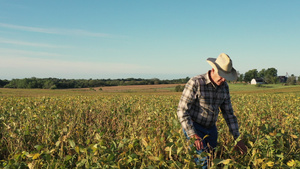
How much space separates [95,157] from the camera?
2.48m

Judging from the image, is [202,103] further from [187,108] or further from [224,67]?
[224,67]

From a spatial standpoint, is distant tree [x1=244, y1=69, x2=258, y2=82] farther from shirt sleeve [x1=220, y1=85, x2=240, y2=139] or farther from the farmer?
the farmer

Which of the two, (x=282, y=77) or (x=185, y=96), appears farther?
(x=282, y=77)

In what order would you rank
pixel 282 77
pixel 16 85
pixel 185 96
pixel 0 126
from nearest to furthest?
pixel 185 96 → pixel 0 126 → pixel 16 85 → pixel 282 77

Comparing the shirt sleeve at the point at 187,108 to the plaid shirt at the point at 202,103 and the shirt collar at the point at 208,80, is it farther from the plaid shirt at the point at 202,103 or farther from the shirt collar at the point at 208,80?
the shirt collar at the point at 208,80

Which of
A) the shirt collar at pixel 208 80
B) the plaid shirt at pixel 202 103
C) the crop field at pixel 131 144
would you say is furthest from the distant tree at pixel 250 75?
the shirt collar at pixel 208 80

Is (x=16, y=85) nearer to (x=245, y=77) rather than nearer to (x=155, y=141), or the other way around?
(x=155, y=141)

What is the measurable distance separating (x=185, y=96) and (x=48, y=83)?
75809mm

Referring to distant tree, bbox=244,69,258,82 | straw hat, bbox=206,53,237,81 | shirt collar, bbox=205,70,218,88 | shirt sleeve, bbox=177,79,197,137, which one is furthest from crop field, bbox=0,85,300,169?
distant tree, bbox=244,69,258,82

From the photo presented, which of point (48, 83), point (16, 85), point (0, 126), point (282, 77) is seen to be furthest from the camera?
point (282, 77)

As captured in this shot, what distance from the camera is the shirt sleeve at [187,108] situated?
3.09m

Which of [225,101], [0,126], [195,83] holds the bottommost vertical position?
[0,126]

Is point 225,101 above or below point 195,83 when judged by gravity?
below

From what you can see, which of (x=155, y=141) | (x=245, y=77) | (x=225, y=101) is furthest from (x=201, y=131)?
(x=245, y=77)
